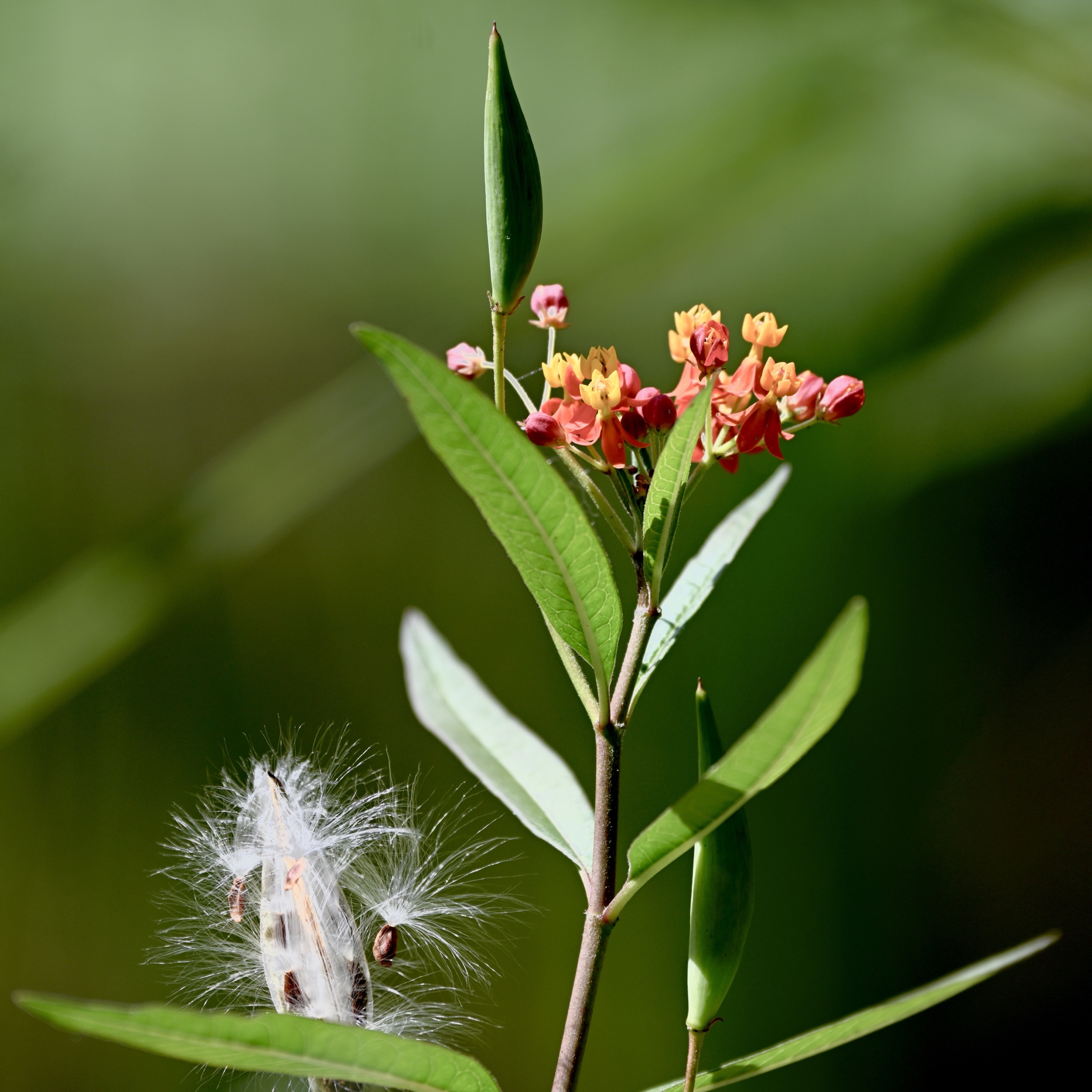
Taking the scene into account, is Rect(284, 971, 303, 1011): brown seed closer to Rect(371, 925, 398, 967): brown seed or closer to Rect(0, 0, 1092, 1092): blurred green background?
Rect(371, 925, 398, 967): brown seed

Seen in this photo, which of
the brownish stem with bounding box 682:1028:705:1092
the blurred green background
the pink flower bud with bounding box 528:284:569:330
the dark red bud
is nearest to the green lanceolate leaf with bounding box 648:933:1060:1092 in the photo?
the brownish stem with bounding box 682:1028:705:1092

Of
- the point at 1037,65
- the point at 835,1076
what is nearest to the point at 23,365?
the point at 1037,65

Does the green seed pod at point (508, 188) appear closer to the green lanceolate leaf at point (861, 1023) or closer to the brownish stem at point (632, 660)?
the brownish stem at point (632, 660)

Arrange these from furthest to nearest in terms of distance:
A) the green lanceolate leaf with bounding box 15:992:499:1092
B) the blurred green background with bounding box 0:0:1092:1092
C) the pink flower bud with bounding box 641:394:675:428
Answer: the blurred green background with bounding box 0:0:1092:1092 → the pink flower bud with bounding box 641:394:675:428 → the green lanceolate leaf with bounding box 15:992:499:1092

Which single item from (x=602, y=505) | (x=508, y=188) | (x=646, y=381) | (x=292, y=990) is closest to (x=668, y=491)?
(x=602, y=505)

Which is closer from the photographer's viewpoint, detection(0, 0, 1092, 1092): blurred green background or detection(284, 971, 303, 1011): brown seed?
detection(284, 971, 303, 1011): brown seed

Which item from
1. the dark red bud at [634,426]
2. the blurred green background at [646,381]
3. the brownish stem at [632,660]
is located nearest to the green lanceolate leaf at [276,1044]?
the brownish stem at [632,660]
